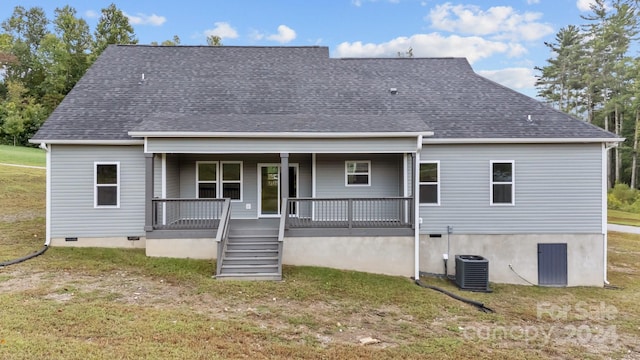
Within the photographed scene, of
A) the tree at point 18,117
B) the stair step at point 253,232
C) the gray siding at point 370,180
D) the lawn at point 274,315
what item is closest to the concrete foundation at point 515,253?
the lawn at point 274,315

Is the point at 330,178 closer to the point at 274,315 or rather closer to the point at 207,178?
the point at 207,178

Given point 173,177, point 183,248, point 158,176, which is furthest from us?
point 173,177

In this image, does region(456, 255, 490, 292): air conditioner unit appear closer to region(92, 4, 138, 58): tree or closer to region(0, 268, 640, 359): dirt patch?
region(0, 268, 640, 359): dirt patch

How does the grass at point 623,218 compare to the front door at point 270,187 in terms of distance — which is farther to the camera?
the grass at point 623,218

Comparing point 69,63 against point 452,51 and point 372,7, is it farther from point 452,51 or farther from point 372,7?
point 452,51

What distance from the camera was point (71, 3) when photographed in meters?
43.2

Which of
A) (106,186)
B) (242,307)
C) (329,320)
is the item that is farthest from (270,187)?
(329,320)

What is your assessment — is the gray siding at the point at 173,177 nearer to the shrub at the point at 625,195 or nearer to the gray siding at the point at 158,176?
the gray siding at the point at 158,176

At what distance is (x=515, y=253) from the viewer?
10.8 meters

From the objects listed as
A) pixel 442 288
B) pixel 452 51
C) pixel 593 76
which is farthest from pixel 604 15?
pixel 442 288

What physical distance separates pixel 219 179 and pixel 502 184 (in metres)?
8.78

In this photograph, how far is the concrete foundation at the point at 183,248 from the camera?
31.7 ft

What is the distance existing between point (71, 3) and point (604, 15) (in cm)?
5922

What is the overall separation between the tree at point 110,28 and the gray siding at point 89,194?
33.9 meters
